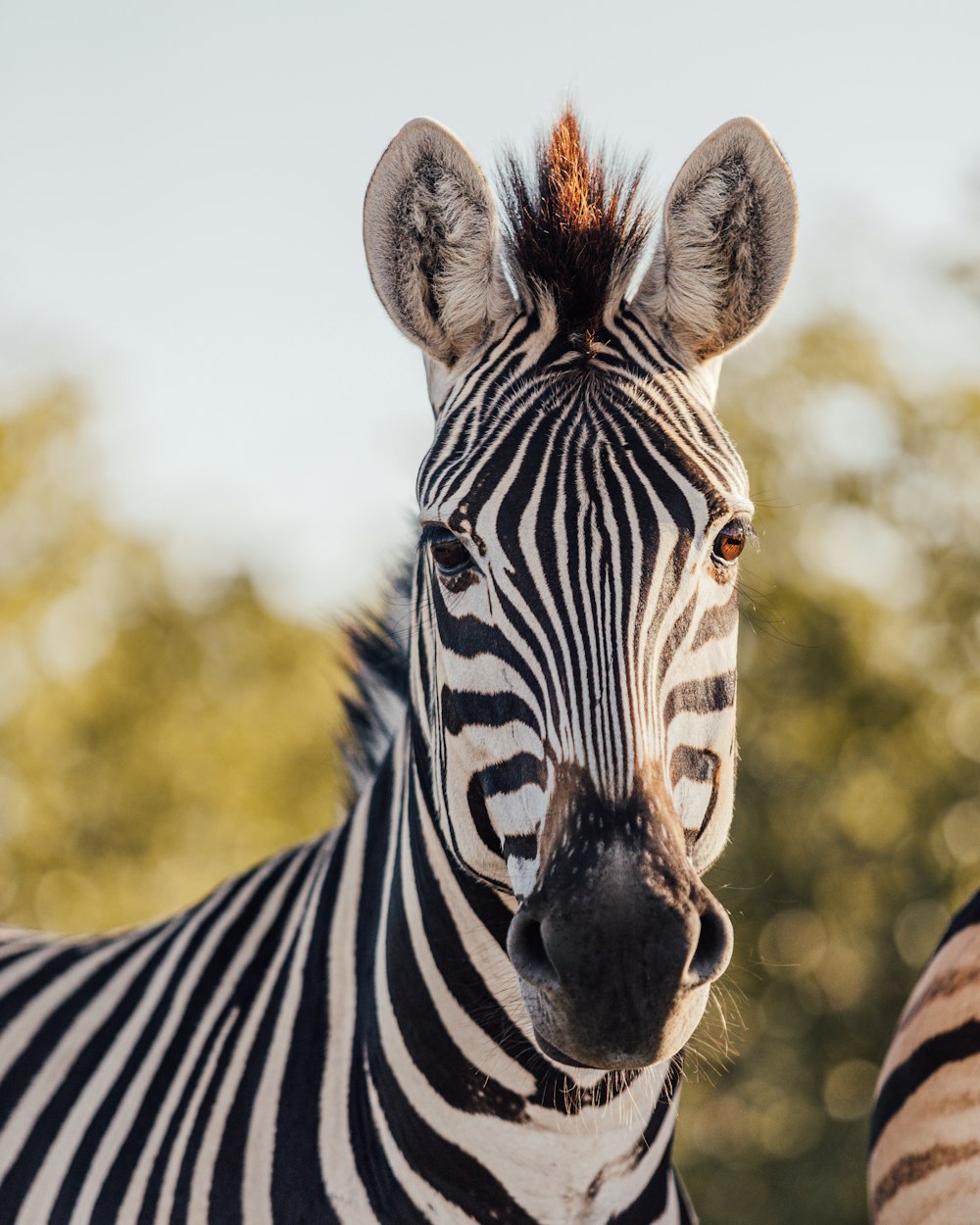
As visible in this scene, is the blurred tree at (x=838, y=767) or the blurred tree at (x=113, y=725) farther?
the blurred tree at (x=113, y=725)

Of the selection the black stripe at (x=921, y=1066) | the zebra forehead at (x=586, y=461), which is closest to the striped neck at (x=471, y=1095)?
the zebra forehead at (x=586, y=461)

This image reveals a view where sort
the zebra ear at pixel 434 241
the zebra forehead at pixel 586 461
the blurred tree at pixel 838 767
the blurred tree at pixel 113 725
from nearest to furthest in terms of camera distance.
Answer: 1. the zebra forehead at pixel 586 461
2. the zebra ear at pixel 434 241
3. the blurred tree at pixel 838 767
4. the blurred tree at pixel 113 725

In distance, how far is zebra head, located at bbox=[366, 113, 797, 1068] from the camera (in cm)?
231

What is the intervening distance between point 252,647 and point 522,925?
31.7 m

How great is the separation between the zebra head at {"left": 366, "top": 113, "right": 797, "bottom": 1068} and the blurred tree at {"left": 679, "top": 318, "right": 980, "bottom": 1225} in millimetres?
14244

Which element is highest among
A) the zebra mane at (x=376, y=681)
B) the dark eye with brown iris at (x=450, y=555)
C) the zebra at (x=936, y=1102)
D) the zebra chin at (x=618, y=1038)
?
the dark eye with brown iris at (x=450, y=555)

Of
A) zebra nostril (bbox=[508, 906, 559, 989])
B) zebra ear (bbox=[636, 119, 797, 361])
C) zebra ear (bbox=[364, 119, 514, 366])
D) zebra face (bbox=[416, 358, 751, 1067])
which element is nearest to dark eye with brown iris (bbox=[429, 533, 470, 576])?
zebra face (bbox=[416, 358, 751, 1067])

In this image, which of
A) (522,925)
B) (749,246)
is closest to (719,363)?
(749,246)

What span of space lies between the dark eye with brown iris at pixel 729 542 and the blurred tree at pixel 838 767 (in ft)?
46.9

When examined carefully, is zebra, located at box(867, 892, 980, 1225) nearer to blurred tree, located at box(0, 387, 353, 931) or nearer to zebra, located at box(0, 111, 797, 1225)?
zebra, located at box(0, 111, 797, 1225)

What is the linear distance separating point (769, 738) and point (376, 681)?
19.9 m

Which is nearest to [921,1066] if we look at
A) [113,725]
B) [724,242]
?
[724,242]

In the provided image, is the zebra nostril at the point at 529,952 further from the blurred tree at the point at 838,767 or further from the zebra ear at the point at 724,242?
the blurred tree at the point at 838,767

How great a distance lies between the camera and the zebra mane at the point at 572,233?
3.03 metres
